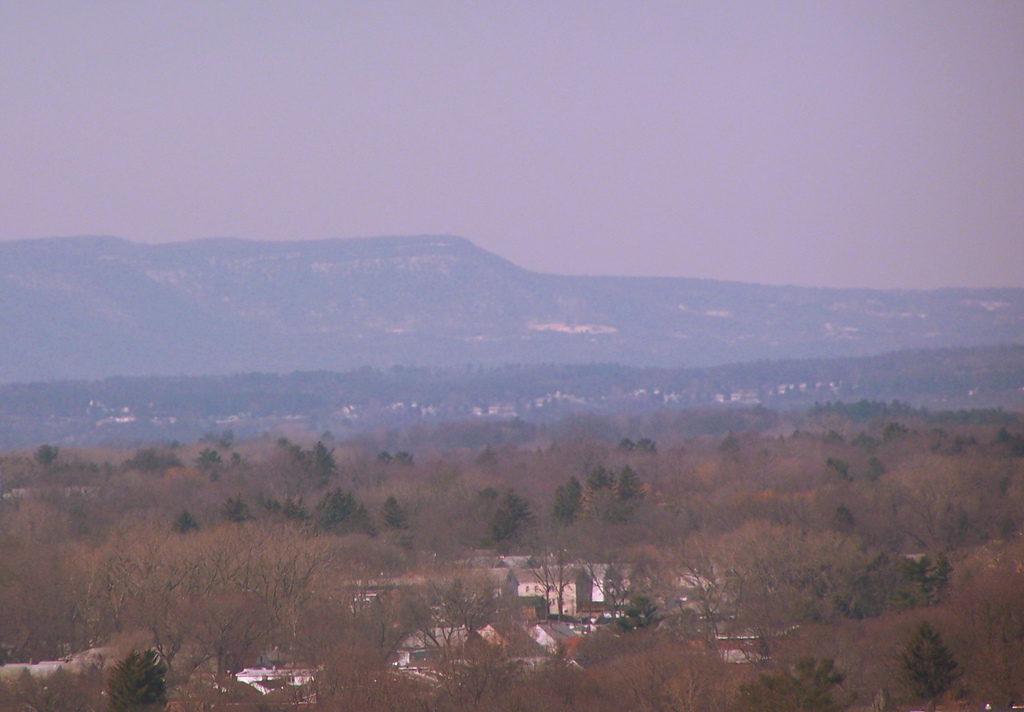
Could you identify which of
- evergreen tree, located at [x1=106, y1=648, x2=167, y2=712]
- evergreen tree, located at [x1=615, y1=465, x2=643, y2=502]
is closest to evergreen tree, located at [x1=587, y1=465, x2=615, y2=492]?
evergreen tree, located at [x1=615, y1=465, x2=643, y2=502]

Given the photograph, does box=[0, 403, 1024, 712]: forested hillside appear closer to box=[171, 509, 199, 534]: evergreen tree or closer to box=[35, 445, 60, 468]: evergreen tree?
box=[171, 509, 199, 534]: evergreen tree

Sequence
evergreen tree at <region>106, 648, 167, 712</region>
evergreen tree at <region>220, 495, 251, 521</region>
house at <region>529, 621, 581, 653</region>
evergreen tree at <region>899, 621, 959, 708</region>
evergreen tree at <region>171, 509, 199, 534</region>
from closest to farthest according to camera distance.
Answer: evergreen tree at <region>106, 648, 167, 712</region>, evergreen tree at <region>899, 621, 959, 708</region>, house at <region>529, 621, 581, 653</region>, evergreen tree at <region>171, 509, 199, 534</region>, evergreen tree at <region>220, 495, 251, 521</region>

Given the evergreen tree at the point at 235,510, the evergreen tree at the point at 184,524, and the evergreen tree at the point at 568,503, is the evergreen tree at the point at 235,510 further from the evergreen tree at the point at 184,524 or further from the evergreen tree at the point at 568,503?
the evergreen tree at the point at 568,503

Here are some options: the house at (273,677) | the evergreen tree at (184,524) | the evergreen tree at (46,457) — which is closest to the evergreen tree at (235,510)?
the evergreen tree at (184,524)

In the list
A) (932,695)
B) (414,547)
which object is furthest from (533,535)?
(932,695)

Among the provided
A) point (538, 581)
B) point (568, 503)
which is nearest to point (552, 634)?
point (538, 581)

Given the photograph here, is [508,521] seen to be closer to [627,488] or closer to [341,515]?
[341,515]
